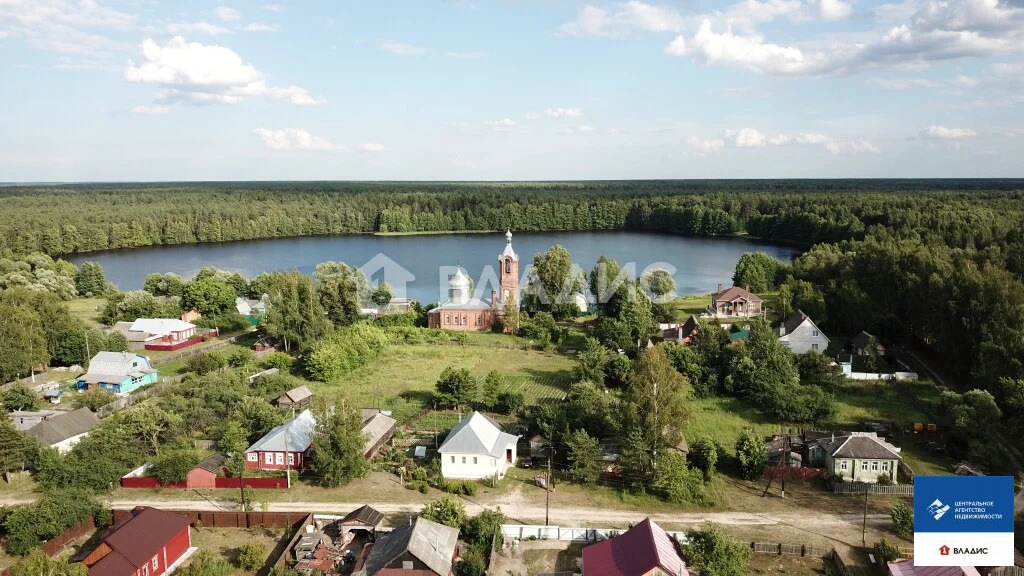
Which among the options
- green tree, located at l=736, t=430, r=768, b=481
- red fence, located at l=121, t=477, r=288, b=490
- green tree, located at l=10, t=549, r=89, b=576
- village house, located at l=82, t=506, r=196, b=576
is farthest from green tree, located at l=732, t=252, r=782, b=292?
green tree, located at l=10, t=549, r=89, b=576

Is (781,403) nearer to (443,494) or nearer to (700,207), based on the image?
(443,494)

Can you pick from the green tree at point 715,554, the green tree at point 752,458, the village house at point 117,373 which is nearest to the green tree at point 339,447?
A: the green tree at point 715,554

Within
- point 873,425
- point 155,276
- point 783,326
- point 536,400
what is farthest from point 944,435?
point 155,276

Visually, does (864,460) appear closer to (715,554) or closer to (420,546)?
(715,554)

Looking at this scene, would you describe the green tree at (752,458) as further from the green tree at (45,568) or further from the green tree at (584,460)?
the green tree at (45,568)

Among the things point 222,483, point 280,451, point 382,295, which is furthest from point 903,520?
point 382,295
